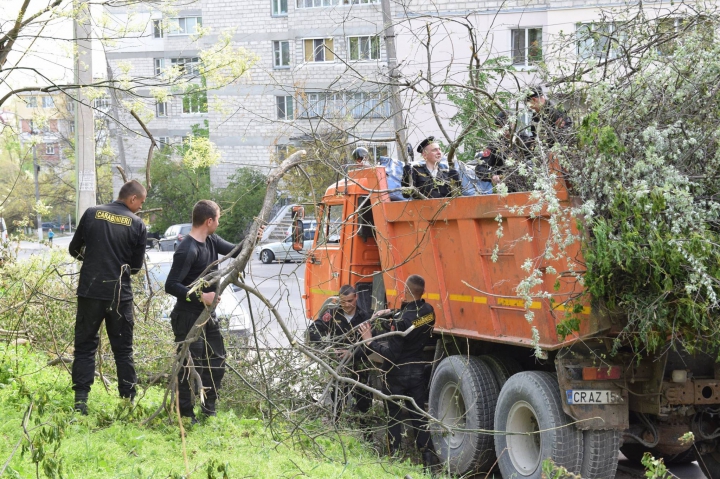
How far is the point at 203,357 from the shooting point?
681 cm

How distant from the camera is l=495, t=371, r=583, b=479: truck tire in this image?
5.97 meters

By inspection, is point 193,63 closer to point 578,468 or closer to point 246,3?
point 578,468

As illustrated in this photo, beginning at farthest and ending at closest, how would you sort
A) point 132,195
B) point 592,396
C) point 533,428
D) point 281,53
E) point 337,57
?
point 281,53 → point 337,57 → point 132,195 → point 533,428 → point 592,396

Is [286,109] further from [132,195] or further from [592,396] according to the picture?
[592,396]

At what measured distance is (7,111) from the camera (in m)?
10.2

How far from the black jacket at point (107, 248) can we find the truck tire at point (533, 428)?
123 inches

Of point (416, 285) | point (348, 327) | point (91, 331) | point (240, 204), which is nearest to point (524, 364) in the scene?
point (416, 285)

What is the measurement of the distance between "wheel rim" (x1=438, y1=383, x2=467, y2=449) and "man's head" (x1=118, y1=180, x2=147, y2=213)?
310 cm

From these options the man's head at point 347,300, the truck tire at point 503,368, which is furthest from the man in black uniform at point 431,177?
the truck tire at point 503,368

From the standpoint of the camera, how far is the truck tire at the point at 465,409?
7039mm

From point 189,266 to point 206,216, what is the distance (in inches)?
16.3

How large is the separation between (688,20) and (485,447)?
12.1 feet

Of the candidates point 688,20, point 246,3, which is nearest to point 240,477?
point 688,20

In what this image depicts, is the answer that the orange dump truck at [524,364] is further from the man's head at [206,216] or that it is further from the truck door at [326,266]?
the truck door at [326,266]
